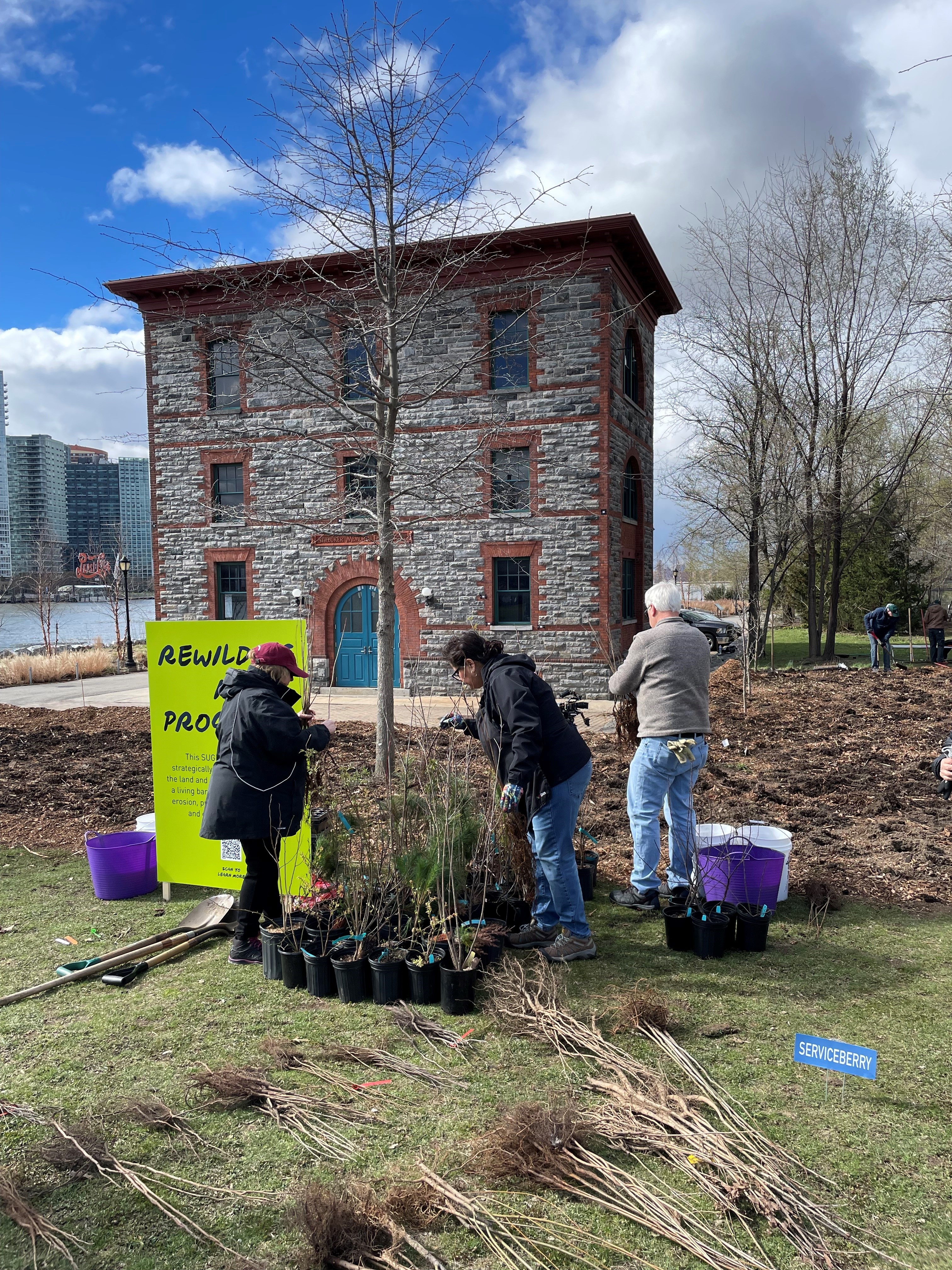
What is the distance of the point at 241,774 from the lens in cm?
462

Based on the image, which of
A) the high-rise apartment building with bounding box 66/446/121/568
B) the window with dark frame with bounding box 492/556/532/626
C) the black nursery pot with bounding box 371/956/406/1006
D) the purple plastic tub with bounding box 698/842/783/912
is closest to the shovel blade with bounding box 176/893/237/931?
the black nursery pot with bounding box 371/956/406/1006

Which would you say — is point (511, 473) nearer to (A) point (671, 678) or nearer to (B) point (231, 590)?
(B) point (231, 590)

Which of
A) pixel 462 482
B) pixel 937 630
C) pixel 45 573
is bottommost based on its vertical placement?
pixel 937 630

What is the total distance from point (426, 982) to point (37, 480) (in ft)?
249

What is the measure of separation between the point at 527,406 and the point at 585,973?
47.3 feet

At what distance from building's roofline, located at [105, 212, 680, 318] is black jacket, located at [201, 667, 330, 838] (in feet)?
30.3

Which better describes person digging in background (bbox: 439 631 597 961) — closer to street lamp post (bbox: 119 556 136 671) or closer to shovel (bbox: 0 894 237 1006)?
shovel (bbox: 0 894 237 1006)

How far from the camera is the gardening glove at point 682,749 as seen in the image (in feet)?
16.5

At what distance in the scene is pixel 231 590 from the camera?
20109mm

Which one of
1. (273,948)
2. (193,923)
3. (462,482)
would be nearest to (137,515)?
(462,482)

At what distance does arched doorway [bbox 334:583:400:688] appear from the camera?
18938 millimetres

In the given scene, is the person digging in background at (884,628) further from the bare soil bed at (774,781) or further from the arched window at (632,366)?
the arched window at (632,366)

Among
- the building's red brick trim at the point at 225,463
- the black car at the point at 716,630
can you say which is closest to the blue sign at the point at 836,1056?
the building's red brick trim at the point at 225,463

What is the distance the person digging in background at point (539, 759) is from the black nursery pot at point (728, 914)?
0.69 meters
